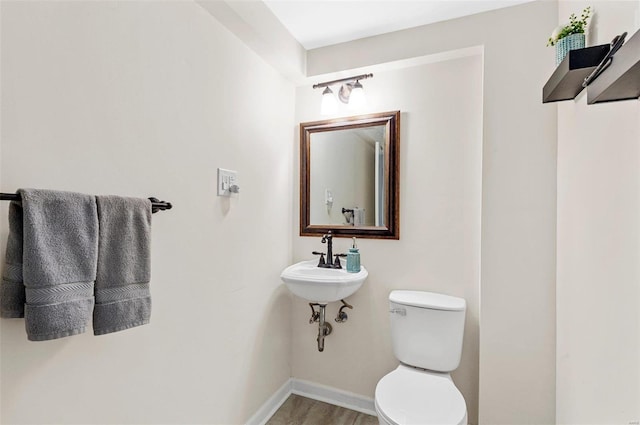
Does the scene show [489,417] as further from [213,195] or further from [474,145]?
[213,195]

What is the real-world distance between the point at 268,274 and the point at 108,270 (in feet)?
3.45

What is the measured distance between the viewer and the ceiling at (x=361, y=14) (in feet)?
5.29

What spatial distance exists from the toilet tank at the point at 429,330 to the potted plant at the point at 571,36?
1206 millimetres

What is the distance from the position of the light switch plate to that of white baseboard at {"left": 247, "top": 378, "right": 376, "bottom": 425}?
127 cm

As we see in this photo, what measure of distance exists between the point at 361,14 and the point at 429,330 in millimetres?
1741

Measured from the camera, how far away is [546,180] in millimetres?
1510

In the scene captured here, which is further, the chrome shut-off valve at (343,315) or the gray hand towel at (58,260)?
the chrome shut-off valve at (343,315)

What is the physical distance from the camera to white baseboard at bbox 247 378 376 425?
1.88m

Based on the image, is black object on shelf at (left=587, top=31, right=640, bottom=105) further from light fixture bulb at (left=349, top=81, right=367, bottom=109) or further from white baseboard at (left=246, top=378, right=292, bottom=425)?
white baseboard at (left=246, top=378, right=292, bottom=425)

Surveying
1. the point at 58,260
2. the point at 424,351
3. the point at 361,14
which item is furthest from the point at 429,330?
the point at 361,14

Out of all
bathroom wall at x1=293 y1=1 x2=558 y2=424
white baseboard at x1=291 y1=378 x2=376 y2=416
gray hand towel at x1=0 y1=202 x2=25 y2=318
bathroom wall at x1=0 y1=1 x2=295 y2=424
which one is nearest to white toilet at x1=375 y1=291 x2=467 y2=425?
bathroom wall at x1=293 y1=1 x2=558 y2=424

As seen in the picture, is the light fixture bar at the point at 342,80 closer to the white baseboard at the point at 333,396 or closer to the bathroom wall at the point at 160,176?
the bathroom wall at the point at 160,176

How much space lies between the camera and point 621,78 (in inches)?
28.9

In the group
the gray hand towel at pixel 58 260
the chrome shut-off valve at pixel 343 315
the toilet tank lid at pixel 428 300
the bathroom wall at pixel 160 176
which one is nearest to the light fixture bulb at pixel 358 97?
the bathroom wall at pixel 160 176
